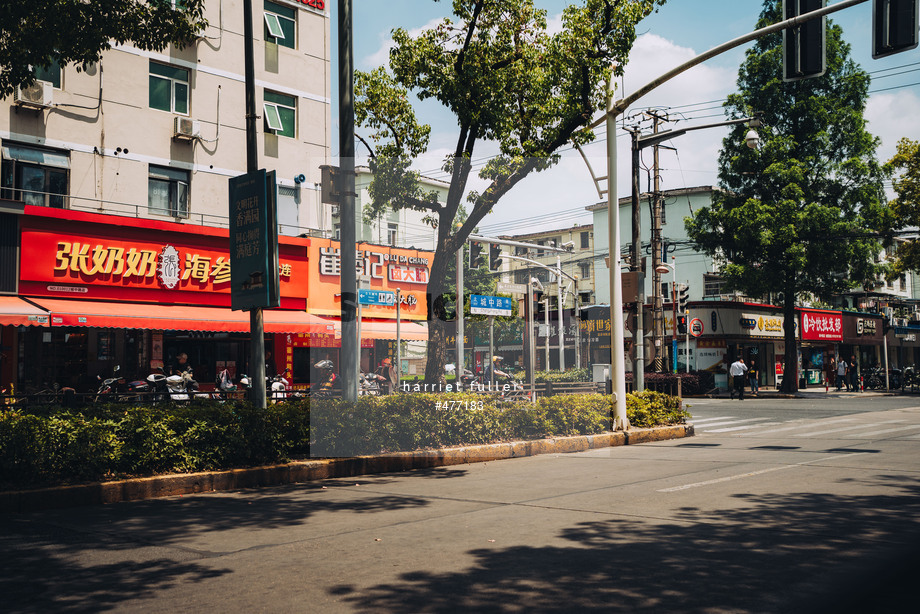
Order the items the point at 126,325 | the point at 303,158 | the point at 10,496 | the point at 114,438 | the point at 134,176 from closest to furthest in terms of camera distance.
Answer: the point at 10,496, the point at 114,438, the point at 126,325, the point at 134,176, the point at 303,158

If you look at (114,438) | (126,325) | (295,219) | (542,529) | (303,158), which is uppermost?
(303,158)

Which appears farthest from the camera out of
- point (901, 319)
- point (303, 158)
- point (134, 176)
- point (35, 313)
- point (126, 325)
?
point (901, 319)

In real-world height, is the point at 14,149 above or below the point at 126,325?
above

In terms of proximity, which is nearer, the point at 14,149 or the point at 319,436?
the point at 319,436

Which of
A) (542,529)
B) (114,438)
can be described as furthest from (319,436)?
(542,529)

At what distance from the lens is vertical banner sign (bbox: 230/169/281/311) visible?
33.9 feet

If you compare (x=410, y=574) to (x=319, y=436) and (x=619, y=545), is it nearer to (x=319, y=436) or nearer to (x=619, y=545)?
(x=619, y=545)

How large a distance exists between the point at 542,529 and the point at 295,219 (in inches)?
817

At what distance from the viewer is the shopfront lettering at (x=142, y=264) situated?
19656 mm

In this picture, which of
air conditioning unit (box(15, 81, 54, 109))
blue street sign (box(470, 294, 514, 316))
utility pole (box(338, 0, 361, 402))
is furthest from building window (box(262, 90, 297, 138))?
utility pole (box(338, 0, 361, 402))

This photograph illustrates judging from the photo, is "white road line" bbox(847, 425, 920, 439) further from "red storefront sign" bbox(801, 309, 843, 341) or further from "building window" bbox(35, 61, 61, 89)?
"red storefront sign" bbox(801, 309, 843, 341)

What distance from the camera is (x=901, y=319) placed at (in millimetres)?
51250

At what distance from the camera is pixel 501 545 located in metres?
5.69

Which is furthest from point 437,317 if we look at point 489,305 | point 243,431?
point 243,431
